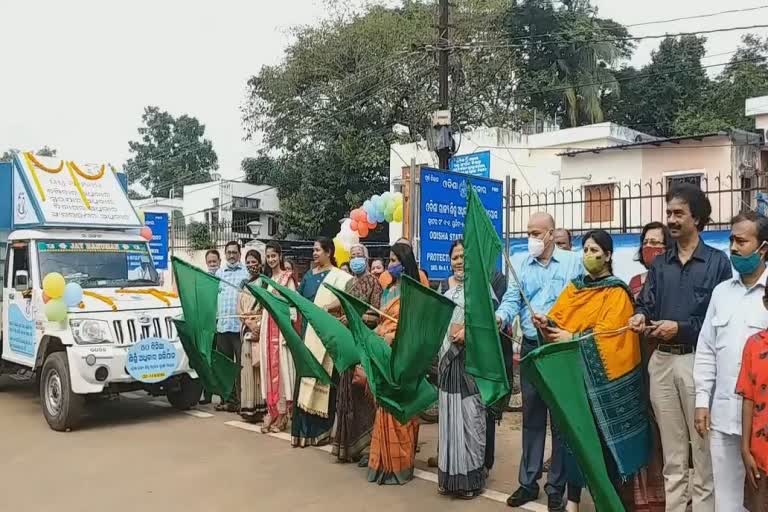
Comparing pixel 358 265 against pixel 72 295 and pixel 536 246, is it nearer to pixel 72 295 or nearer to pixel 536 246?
pixel 536 246

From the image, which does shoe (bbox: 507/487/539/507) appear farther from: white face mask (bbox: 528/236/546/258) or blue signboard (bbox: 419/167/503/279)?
blue signboard (bbox: 419/167/503/279)

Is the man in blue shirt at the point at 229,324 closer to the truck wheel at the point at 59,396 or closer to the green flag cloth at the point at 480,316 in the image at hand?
the truck wheel at the point at 59,396

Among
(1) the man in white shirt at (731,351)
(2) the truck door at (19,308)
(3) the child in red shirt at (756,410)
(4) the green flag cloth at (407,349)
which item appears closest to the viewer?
(3) the child in red shirt at (756,410)

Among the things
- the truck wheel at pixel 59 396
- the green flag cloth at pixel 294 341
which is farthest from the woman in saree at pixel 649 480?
the truck wheel at pixel 59 396

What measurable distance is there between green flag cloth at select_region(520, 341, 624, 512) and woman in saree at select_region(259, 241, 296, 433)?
11.5ft

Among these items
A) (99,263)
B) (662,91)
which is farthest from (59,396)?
(662,91)

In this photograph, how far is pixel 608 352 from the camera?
369 centimetres

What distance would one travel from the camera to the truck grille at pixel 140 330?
6.79 m

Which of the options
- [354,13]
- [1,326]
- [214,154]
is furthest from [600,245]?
[214,154]

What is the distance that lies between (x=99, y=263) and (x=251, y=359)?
7.03 feet

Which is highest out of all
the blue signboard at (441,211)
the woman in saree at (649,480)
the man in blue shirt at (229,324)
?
the blue signboard at (441,211)

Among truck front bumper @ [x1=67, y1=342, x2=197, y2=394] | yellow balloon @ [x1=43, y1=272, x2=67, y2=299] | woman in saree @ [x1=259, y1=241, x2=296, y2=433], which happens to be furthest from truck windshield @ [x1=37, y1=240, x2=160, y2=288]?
woman in saree @ [x1=259, y1=241, x2=296, y2=433]

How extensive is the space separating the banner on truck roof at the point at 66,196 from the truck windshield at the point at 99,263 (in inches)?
10.2

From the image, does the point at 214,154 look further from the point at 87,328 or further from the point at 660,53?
the point at 87,328
